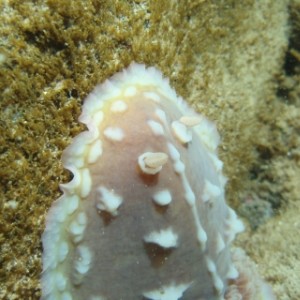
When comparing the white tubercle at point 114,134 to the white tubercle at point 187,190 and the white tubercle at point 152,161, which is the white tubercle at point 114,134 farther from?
the white tubercle at point 187,190

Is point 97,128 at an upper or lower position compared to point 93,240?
upper

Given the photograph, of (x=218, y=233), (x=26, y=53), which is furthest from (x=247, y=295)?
(x=26, y=53)

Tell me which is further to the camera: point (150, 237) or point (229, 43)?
point (229, 43)

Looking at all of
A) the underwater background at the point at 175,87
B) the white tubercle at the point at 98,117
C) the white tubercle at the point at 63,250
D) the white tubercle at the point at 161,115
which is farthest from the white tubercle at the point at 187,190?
the white tubercle at the point at 63,250

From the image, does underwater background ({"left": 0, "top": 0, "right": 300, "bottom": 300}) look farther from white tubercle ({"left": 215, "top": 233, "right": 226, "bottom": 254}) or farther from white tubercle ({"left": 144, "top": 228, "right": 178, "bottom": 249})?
white tubercle ({"left": 215, "top": 233, "right": 226, "bottom": 254})

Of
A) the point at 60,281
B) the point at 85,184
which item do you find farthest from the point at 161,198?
the point at 60,281

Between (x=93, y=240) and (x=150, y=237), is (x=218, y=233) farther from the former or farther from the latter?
(x=93, y=240)

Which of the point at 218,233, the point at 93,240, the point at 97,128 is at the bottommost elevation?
the point at 218,233
